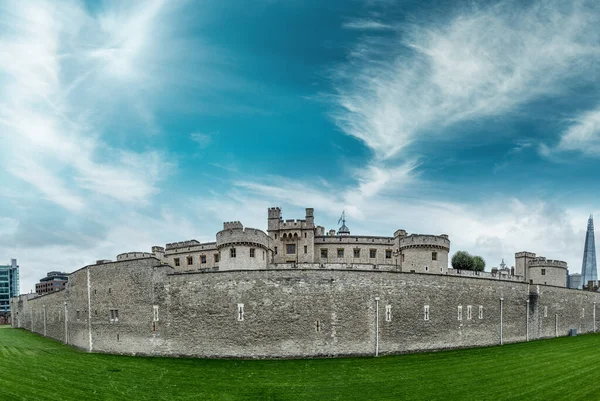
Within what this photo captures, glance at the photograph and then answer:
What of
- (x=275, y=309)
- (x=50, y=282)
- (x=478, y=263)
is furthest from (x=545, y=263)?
(x=50, y=282)

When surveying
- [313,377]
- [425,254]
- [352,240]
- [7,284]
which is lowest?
[7,284]

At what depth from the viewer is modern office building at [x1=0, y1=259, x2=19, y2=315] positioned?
147m

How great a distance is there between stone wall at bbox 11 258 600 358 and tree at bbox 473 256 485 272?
44.0 meters

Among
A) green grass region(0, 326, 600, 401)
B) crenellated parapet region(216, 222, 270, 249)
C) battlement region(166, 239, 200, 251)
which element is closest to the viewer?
green grass region(0, 326, 600, 401)

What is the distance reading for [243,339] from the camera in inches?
1367

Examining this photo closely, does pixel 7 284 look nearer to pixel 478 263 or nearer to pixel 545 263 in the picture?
pixel 478 263

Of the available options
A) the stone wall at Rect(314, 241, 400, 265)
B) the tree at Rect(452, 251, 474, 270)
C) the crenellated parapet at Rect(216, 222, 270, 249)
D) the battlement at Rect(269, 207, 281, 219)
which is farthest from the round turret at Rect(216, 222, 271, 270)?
the tree at Rect(452, 251, 474, 270)

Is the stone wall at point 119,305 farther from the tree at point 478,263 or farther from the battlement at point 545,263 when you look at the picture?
the tree at point 478,263

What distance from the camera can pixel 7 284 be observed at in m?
147

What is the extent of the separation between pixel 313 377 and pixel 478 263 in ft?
217

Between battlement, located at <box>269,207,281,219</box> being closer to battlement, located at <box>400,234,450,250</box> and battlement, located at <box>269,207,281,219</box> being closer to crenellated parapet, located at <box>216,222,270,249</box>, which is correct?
crenellated parapet, located at <box>216,222,270,249</box>

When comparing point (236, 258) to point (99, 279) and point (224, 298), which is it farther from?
point (99, 279)

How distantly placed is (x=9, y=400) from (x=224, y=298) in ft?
50.2

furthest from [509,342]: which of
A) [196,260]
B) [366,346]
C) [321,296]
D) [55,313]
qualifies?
[55,313]
